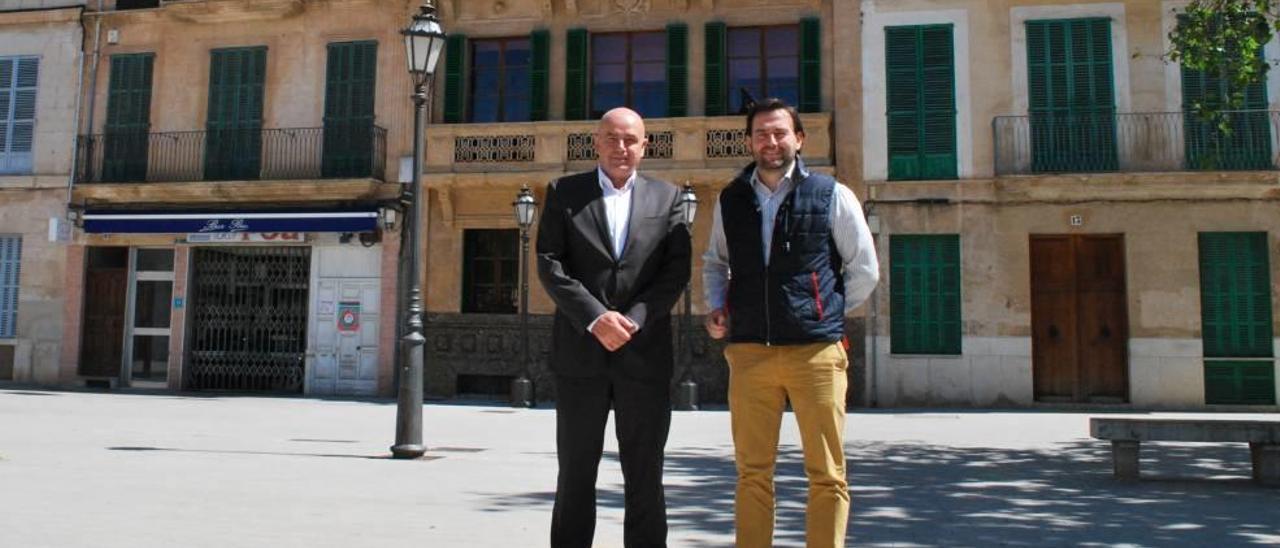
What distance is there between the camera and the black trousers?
3766 millimetres

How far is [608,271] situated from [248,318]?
17.4m

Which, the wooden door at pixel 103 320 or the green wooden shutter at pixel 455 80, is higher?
the green wooden shutter at pixel 455 80

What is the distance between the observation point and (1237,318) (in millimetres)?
16125

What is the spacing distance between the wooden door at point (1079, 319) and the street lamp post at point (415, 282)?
11.7 meters

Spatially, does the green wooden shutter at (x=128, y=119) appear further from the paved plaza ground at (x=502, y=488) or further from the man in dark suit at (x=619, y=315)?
the man in dark suit at (x=619, y=315)

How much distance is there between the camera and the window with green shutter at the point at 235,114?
63.0 feet

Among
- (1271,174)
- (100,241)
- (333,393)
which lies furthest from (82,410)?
(1271,174)

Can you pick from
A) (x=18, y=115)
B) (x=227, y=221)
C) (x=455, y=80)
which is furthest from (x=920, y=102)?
(x=18, y=115)

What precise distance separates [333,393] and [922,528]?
1494 cm

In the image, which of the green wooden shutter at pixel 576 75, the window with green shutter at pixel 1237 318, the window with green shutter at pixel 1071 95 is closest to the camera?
the window with green shutter at pixel 1237 318

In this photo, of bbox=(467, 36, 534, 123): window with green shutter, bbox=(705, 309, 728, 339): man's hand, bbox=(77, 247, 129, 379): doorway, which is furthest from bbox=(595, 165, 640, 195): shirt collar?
bbox=(77, 247, 129, 379): doorway

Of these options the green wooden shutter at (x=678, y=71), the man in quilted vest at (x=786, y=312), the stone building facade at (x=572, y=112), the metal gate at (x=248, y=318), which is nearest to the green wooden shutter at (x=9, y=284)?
the metal gate at (x=248, y=318)

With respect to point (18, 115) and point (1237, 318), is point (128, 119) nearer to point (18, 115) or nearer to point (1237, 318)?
point (18, 115)

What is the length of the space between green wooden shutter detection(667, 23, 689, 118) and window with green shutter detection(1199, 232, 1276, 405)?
9404mm
